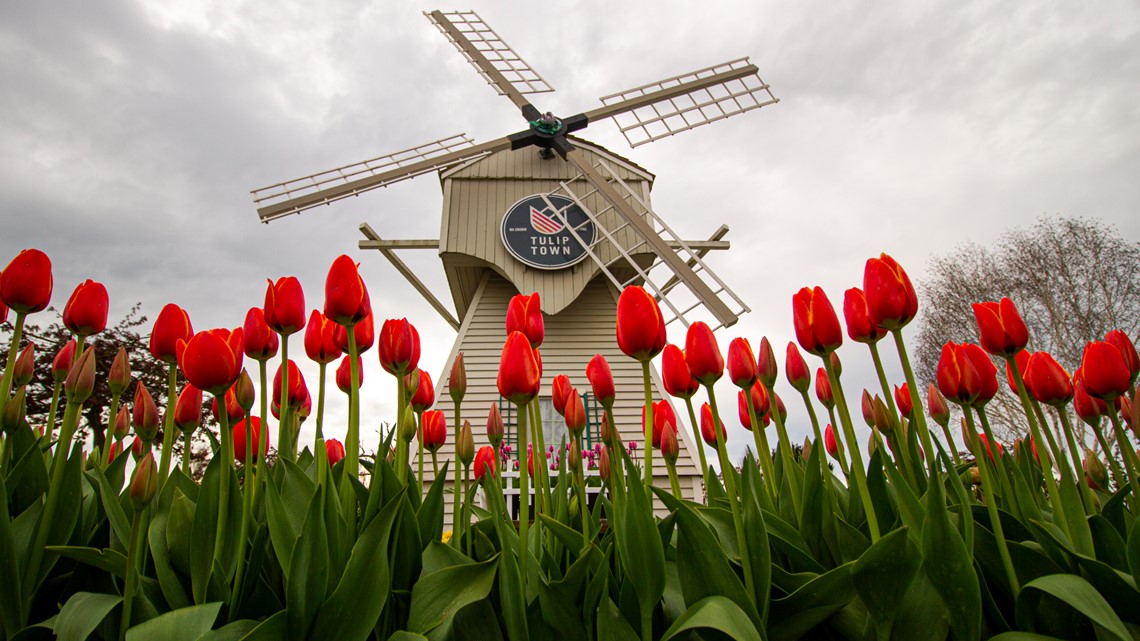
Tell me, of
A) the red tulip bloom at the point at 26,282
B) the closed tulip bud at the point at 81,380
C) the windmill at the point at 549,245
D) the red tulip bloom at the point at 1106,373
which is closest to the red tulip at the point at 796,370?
the red tulip bloom at the point at 1106,373

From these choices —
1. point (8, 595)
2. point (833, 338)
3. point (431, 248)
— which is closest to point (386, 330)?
point (8, 595)

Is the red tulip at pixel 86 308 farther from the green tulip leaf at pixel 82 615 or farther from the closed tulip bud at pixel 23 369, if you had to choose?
the green tulip leaf at pixel 82 615

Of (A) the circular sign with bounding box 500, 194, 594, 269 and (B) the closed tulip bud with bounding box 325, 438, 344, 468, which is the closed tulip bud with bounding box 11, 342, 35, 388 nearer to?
(B) the closed tulip bud with bounding box 325, 438, 344, 468

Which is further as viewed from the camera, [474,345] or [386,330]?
[474,345]

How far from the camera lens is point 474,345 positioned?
355 inches

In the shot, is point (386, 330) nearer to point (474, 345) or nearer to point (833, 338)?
point (833, 338)

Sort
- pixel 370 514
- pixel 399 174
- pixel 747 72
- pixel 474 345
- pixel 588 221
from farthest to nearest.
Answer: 1. pixel 747 72
2. pixel 399 174
3. pixel 588 221
4. pixel 474 345
5. pixel 370 514

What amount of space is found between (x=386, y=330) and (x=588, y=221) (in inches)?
336

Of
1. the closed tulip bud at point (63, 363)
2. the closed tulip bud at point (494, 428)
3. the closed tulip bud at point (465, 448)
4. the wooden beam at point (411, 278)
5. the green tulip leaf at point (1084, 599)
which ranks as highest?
the wooden beam at point (411, 278)

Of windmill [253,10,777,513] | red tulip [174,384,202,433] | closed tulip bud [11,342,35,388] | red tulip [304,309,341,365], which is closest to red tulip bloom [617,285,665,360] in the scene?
red tulip [304,309,341,365]

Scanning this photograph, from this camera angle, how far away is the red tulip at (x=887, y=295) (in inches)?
44.3

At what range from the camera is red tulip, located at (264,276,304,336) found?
3.98 feet

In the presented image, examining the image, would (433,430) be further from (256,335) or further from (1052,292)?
(1052,292)

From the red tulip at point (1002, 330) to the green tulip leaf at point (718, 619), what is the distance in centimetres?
80
